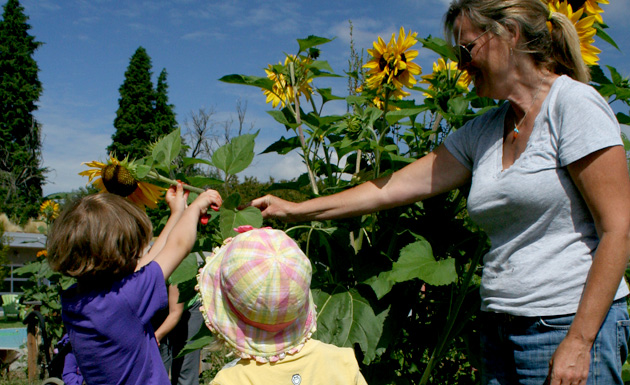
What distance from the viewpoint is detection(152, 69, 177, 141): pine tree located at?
105ft

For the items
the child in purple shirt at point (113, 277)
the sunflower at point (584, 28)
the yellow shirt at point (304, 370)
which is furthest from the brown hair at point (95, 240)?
the sunflower at point (584, 28)

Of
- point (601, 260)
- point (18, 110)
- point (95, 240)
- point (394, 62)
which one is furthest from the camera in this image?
point (18, 110)

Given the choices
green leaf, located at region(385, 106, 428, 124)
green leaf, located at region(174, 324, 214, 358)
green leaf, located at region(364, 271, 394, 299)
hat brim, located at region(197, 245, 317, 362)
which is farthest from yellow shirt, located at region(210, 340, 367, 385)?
green leaf, located at region(385, 106, 428, 124)

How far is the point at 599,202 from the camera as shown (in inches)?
49.0

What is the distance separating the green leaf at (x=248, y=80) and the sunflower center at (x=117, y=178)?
1.60 feet

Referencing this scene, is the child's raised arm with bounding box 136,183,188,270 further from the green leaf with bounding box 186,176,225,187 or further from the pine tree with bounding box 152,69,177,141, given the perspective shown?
the pine tree with bounding box 152,69,177,141

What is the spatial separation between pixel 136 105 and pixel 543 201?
32.1 m

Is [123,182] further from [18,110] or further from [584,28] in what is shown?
[18,110]

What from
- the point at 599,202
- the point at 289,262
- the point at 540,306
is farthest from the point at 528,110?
the point at 289,262

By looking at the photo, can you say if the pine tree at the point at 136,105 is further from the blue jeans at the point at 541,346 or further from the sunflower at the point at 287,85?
the blue jeans at the point at 541,346

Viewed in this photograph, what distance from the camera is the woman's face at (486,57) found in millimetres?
1478

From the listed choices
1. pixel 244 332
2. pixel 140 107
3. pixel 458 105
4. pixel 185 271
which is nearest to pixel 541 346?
pixel 244 332

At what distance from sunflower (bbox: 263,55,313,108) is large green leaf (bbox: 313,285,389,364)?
74cm

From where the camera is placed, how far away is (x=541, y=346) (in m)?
1.33
